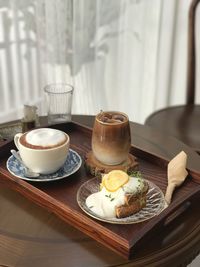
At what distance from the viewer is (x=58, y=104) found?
100 centimetres

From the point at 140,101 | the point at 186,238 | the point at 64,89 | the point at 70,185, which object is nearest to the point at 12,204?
the point at 70,185

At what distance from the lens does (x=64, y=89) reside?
3.42 ft

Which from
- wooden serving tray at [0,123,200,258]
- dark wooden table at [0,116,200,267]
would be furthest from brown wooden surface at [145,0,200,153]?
dark wooden table at [0,116,200,267]

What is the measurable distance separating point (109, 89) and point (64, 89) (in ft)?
2.01

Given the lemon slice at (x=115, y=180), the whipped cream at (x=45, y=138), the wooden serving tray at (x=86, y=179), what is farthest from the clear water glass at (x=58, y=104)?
the lemon slice at (x=115, y=180)

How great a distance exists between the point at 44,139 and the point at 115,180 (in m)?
0.16

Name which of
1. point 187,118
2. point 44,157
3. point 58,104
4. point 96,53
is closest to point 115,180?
point 44,157

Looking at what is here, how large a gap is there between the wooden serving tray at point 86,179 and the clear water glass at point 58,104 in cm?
12

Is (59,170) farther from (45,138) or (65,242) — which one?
(65,242)

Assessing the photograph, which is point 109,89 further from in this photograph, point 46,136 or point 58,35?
point 46,136

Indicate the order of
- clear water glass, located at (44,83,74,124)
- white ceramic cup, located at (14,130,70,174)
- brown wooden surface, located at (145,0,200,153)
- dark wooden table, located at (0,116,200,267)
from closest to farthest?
dark wooden table, located at (0,116,200,267) < white ceramic cup, located at (14,130,70,174) < clear water glass, located at (44,83,74,124) < brown wooden surface, located at (145,0,200,153)

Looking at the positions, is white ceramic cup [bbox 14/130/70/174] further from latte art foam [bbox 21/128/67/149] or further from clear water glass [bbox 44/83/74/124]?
clear water glass [bbox 44/83/74/124]

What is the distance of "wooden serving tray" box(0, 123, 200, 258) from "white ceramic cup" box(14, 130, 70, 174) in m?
0.03

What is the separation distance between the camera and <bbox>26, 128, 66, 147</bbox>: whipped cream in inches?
28.6
